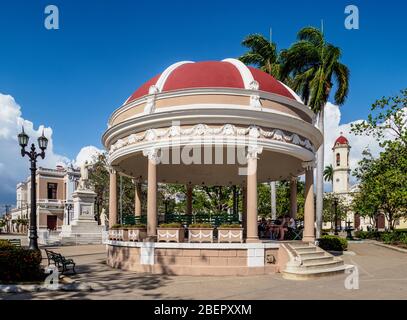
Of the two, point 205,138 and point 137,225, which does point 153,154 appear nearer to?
point 205,138

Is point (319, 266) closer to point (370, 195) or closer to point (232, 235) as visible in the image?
point (232, 235)

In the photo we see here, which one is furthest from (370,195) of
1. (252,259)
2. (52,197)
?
(52,197)

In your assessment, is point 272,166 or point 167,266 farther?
point 272,166

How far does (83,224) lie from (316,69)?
87.5ft

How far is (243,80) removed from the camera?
17.3 meters

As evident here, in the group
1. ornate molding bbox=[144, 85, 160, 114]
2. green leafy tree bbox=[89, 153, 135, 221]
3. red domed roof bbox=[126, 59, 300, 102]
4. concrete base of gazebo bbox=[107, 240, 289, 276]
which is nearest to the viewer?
concrete base of gazebo bbox=[107, 240, 289, 276]

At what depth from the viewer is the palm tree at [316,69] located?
29297 millimetres

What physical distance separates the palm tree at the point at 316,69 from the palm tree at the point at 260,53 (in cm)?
295

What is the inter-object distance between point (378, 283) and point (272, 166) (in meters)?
9.79

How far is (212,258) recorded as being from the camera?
14.8 metres

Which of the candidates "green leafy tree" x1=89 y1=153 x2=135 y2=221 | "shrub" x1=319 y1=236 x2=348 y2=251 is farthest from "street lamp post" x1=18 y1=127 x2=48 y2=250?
"green leafy tree" x1=89 y1=153 x2=135 y2=221

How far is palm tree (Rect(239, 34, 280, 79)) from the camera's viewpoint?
3438 centimetres

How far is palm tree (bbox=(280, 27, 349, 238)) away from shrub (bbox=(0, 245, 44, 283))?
69.1 feet

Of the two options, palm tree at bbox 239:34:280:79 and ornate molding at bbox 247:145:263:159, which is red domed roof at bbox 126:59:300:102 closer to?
ornate molding at bbox 247:145:263:159
